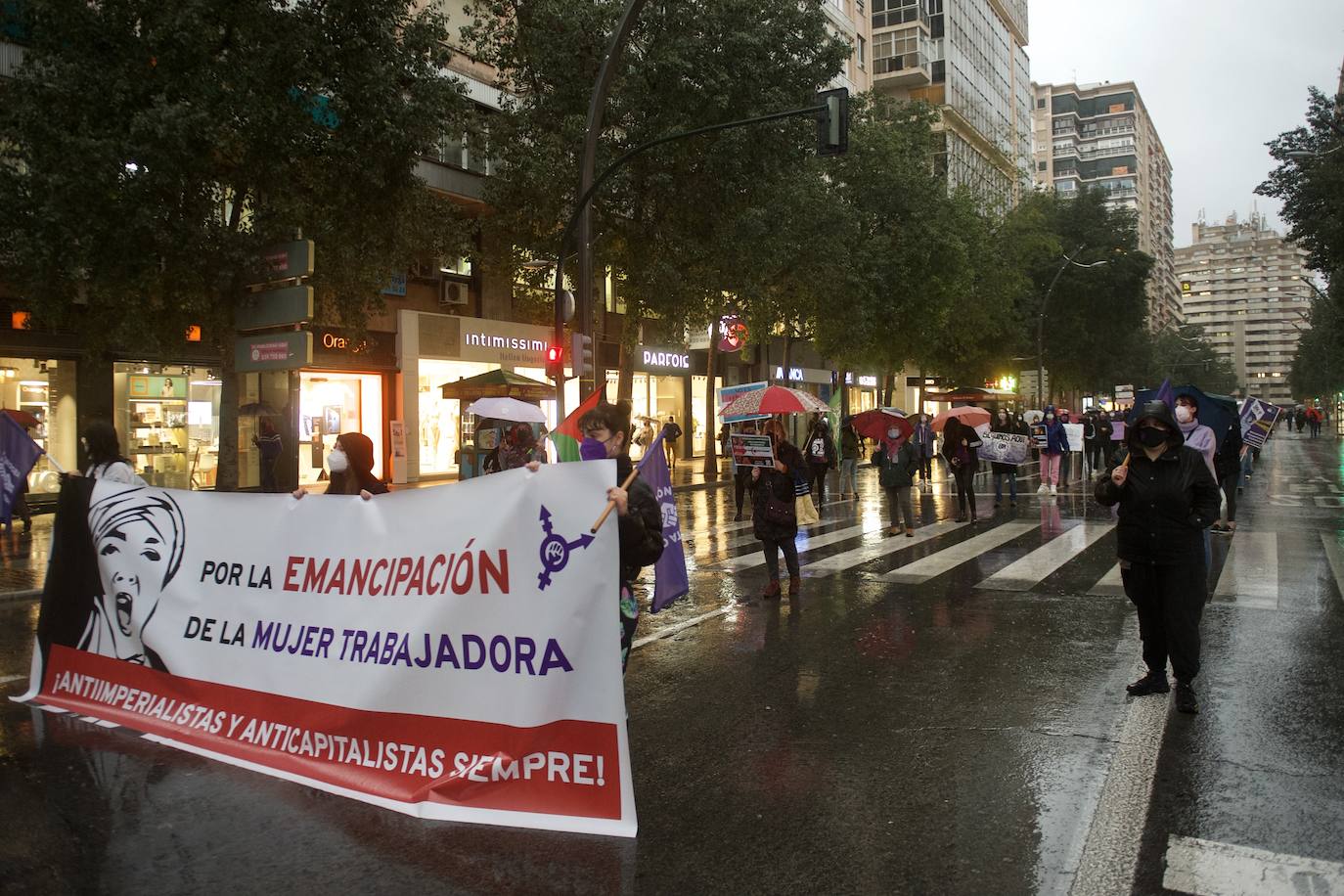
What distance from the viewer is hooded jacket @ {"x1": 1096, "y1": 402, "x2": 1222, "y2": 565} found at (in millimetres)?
5676

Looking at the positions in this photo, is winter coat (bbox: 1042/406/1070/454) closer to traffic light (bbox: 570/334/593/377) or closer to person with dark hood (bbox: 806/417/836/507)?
person with dark hood (bbox: 806/417/836/507)

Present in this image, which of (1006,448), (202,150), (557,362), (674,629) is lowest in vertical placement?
(674,629)

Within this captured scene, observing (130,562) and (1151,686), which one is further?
(1151,686)

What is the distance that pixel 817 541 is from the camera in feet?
46.6

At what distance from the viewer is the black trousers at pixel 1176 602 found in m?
5.68

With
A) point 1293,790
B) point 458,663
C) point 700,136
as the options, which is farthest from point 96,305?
point 1293,790

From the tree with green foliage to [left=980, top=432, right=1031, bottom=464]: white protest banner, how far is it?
11.5 metres

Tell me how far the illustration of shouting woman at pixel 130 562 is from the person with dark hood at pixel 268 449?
15.2 metres

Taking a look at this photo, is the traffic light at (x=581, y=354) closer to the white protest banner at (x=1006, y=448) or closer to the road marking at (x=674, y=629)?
the white protest banner at (x=1006, y=448)

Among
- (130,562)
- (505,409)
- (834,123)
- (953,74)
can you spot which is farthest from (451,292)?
(953,74)

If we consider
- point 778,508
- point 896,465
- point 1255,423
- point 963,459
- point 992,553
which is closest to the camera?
point 778,508

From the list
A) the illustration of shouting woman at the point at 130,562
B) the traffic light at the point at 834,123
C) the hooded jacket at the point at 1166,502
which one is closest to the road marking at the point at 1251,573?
the hooded jacket at the point at 1166,502

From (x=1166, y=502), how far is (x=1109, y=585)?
4.65 meters

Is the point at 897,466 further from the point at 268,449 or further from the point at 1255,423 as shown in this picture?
the point at 268,449
